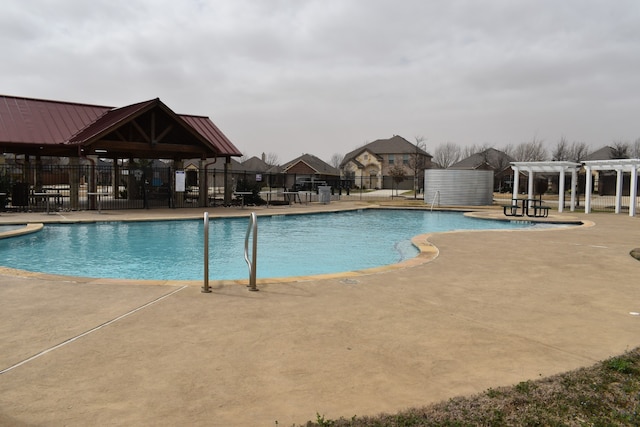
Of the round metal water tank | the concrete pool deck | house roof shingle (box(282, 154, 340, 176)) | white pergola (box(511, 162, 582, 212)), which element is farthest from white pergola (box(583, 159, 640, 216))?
house roof shingle (box(282, 154, 340, 176))

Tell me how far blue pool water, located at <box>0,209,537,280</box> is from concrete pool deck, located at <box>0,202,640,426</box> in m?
2.71

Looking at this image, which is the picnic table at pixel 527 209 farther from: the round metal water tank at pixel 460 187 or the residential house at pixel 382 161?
the residential house at pixel 382 161

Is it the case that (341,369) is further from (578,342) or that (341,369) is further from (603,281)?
(603,281)

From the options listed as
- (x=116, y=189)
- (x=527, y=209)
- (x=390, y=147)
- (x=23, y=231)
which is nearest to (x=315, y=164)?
(x=390, y=147)

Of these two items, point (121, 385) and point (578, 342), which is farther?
point (578, 342)

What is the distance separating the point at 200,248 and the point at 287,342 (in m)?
8.14

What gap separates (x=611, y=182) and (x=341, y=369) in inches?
2194

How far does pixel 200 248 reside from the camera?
38.2 feet

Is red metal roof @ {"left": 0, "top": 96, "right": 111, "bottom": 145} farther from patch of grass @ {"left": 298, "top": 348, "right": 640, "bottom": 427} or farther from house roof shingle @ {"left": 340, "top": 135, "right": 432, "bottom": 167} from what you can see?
house roof shingle @ {"left": 340, "top": 135, "right": 432, "bottom": 167}

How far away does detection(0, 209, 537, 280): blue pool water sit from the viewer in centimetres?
918

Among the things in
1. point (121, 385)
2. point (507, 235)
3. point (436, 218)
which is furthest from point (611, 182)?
point (121, 385)

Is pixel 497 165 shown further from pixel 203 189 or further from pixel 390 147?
pixel 203 189

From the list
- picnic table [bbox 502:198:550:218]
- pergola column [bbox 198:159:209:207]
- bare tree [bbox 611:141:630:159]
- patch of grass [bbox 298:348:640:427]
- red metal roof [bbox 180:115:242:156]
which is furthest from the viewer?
A: bare tree [bbox 611:141:630:159]

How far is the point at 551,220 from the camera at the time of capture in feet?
59.1
